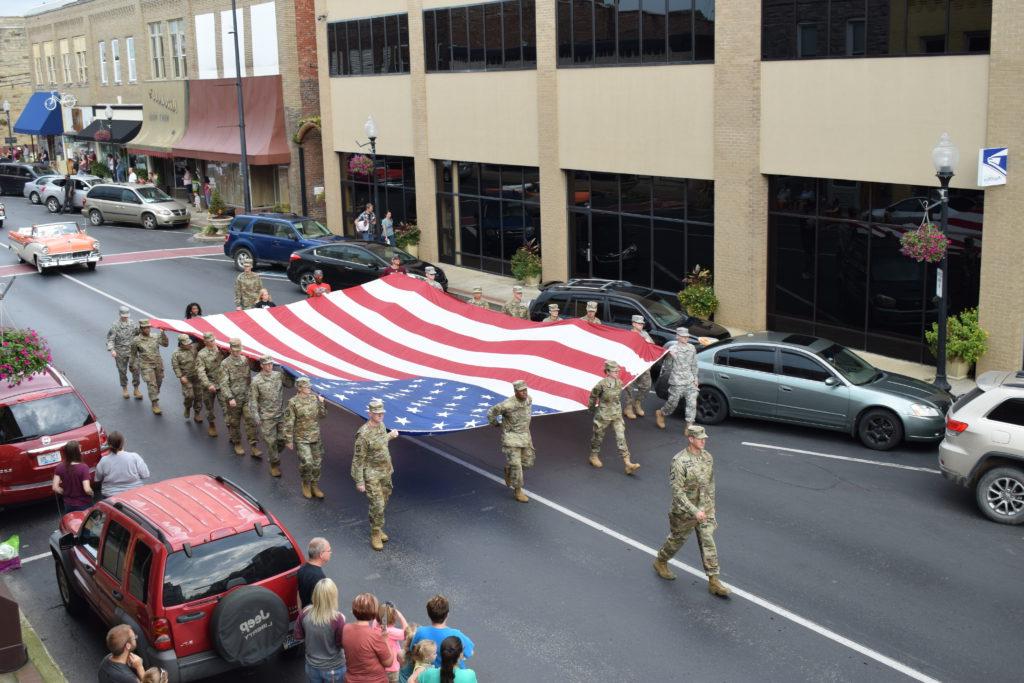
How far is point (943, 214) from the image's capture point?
1850 cm

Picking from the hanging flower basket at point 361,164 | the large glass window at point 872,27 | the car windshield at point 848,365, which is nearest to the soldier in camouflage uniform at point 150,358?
the car windshield at point 848,365

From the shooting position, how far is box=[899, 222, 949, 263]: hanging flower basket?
19.1 m

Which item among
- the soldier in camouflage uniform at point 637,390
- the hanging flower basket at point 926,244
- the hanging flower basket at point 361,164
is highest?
the hanging flower basket at point 361,164

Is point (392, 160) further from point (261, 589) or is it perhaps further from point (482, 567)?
point (261, 589)

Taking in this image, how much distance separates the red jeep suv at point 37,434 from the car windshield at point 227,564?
581 centimetres

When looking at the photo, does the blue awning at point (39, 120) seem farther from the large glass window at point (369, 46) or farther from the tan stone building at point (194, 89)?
the large glass window at point (369, 46)

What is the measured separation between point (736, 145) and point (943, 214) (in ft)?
22.8

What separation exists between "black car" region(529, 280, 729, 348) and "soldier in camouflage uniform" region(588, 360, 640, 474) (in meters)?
5.21

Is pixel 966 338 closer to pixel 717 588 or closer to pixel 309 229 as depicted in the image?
pixel 717 588

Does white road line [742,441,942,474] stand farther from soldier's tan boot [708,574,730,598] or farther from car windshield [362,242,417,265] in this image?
car windshield [362,242,417,265]

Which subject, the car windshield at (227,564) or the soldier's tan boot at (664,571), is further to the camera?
the soldier's tan boot at (664,571)

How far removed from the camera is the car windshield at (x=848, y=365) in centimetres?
1697

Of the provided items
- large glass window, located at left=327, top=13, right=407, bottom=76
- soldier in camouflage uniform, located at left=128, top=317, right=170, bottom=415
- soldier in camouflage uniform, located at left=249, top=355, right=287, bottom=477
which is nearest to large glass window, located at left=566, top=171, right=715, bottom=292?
large glass window, located at left=327, top=13, right=407, bottom=76

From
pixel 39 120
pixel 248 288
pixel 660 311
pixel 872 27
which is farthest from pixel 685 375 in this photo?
pixel 39 120
